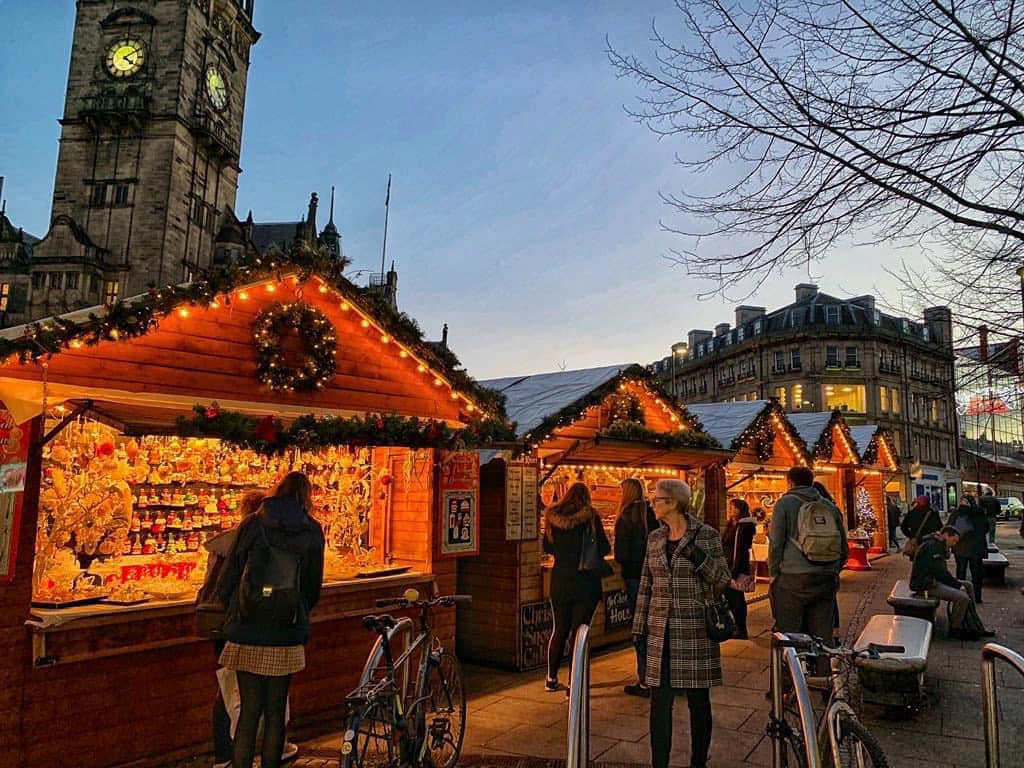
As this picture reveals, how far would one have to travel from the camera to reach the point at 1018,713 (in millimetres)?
6219

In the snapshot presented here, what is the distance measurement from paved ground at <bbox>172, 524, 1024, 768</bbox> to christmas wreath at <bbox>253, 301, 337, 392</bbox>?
2.92 meters

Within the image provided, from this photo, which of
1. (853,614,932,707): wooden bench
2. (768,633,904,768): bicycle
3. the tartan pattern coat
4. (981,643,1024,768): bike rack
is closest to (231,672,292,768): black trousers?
the tartan pattern coat

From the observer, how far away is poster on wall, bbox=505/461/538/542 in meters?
8.29

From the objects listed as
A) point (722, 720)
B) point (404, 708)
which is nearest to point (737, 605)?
point (722, 720)

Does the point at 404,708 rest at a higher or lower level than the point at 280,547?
lower

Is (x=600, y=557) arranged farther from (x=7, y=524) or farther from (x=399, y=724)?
(x=7, y=524)

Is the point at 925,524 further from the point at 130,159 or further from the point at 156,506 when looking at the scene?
the point at 130,159

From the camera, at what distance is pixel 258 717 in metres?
4.04

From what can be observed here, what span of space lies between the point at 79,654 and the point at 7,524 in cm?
103

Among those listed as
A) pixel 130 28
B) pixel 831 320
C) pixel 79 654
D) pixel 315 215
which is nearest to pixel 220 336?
pixel 79 654

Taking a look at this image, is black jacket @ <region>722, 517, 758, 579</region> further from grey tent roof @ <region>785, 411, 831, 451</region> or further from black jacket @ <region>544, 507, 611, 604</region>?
grey tent roof @ <region>785, 411, 831, 451</region>

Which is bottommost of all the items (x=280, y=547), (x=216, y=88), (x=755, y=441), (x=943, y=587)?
(x=943, y=587)

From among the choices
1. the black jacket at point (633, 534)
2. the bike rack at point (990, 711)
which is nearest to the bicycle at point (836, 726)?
the bike rack at point (990, 711)

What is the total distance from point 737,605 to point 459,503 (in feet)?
12.8
